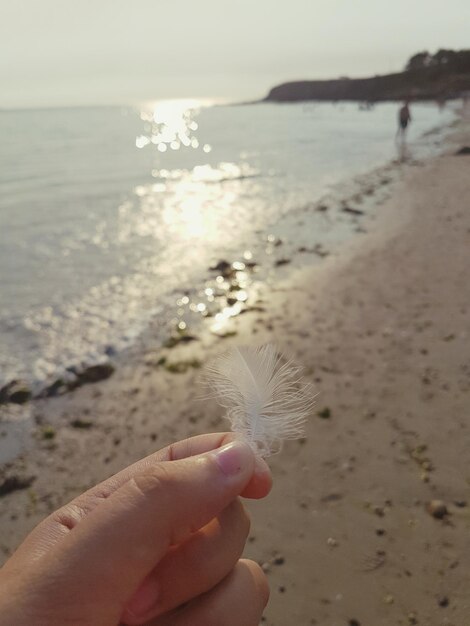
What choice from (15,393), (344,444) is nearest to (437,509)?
(344,444)

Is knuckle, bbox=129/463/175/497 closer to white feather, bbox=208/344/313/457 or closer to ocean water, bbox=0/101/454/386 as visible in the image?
white feather, bbox=208/344/313/457

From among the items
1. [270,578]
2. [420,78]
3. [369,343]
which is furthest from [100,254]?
[420,78]

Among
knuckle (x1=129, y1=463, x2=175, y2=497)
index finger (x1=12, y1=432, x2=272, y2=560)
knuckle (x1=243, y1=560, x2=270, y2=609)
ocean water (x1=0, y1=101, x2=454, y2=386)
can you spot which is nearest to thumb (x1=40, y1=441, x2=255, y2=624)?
knuckle (x1=129, y1=463, x2=175, y2=497)

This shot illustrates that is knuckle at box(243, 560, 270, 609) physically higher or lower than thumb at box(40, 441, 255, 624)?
lower

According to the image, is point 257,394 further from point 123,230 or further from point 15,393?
point 123,230

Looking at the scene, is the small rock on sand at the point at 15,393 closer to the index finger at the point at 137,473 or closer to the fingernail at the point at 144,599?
the index finger at the point at 137,473
